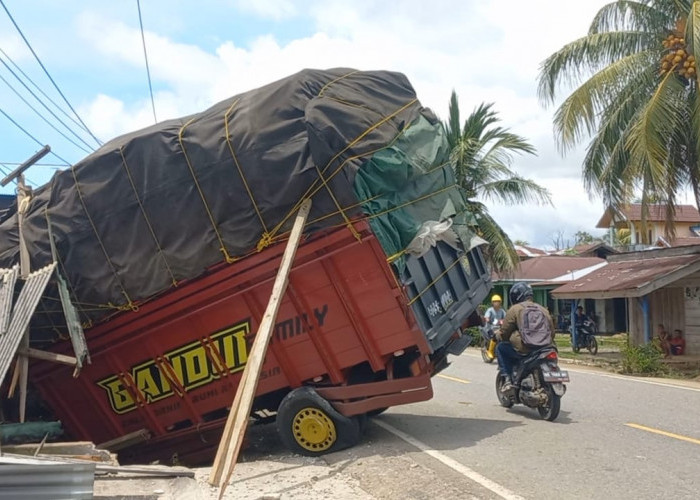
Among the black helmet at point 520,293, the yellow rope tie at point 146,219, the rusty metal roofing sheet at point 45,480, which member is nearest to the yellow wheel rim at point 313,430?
the yellow rope tie at point 146,219

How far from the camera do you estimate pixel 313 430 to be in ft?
26.0

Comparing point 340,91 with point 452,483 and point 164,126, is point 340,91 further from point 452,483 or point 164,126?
point 452,483

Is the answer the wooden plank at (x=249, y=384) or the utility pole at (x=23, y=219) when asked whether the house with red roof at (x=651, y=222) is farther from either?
the utility pole at (x=23, y=219)

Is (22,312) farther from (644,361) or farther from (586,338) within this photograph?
(586,338)

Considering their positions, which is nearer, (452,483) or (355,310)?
(452,483)

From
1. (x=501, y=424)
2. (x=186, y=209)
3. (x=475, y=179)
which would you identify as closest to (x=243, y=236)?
(x=186, y=209)

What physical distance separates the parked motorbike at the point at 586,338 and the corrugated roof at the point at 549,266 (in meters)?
12.0

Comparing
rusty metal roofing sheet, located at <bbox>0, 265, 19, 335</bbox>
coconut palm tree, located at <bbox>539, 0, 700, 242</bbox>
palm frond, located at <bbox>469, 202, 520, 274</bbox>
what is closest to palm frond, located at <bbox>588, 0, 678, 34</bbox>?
coconut palm tree, located at <bbox>539, 0, 700, 242</bbox>

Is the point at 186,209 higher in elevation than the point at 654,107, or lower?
lower

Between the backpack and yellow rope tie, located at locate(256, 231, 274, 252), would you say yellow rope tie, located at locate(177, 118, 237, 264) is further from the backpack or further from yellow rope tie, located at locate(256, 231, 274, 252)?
the backpack

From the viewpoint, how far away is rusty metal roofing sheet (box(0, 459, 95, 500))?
4773 mm

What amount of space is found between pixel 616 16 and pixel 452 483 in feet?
49.1

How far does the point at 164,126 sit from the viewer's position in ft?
26.3

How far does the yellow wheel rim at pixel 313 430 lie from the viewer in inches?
310
